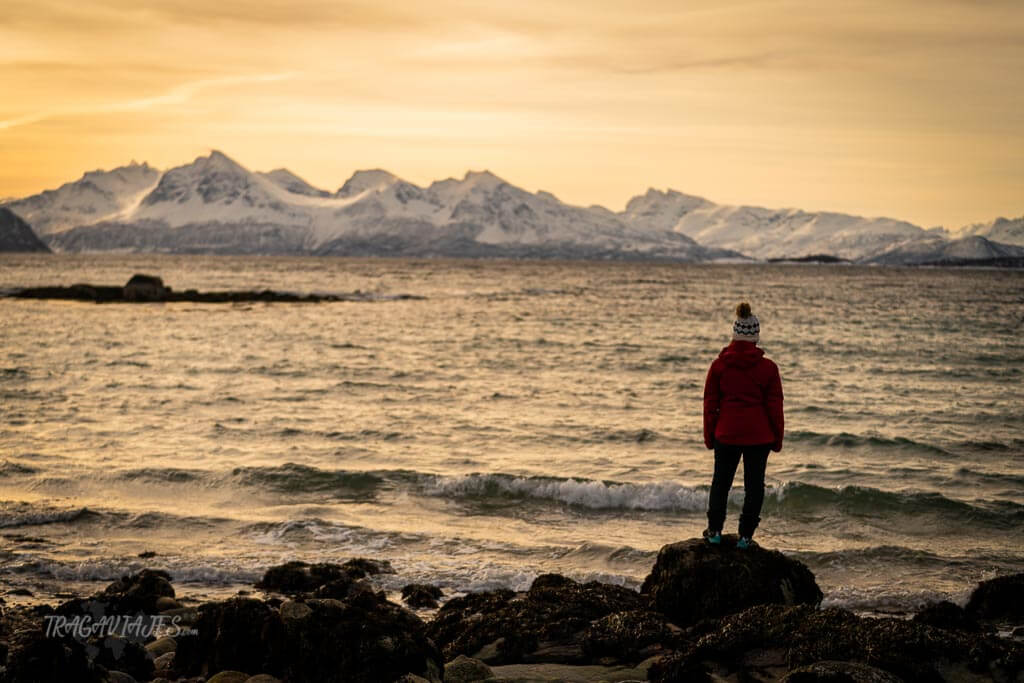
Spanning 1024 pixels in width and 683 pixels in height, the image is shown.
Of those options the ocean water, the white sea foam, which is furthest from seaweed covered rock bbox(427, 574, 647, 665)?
the white sea foam

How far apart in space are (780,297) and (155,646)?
96120mm

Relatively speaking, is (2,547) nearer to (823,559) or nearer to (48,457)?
(48,457)

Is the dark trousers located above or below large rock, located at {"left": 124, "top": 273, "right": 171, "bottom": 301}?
below

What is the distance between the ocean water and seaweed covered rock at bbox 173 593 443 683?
3353 mm

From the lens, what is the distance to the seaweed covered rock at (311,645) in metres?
7.20

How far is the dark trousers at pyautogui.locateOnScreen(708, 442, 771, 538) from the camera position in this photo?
9.54m

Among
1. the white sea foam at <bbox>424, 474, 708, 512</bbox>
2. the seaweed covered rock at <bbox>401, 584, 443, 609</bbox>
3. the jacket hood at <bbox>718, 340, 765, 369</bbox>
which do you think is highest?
the jacket hood at <bbox>718, 340, 765, 369</bbox>

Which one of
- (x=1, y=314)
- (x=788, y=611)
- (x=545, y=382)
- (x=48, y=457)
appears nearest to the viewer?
(x=788, y=611)

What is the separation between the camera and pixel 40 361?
35.8 metres

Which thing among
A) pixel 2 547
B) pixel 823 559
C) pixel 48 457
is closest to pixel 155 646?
pixel 2 547

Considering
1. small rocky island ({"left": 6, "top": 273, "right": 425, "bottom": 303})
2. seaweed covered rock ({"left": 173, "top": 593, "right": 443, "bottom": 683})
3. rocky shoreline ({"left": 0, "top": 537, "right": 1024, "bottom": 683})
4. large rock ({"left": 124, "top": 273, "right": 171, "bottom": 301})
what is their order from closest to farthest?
rocky shoreline ({"left": 0, "top": 537, "right": 1024, "bottom": 683}) → seaweed covered rock ({"left": 173, "top": 593, "right": 443, "bottom": 683}) → large rock ({"left": 124, "top": 273, "right": 171, "bottom": 301}) → small rocky island ({"left": 6, "top": 273, "right": 425, "bottom": 303})

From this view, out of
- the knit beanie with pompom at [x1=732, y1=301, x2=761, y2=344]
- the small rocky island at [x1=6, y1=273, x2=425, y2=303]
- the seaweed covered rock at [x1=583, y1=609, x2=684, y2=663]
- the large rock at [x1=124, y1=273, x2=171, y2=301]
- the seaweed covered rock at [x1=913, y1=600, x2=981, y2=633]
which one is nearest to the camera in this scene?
the seaweed covered rock at [x1=583, y1=609, x2=684, y2=663]

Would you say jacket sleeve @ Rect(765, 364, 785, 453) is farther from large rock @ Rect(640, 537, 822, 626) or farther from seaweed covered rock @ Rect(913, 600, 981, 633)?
seaweed covered rock @ Rect(913, 600, 981, 633)

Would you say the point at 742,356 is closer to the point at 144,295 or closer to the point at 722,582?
the point at 722,582
